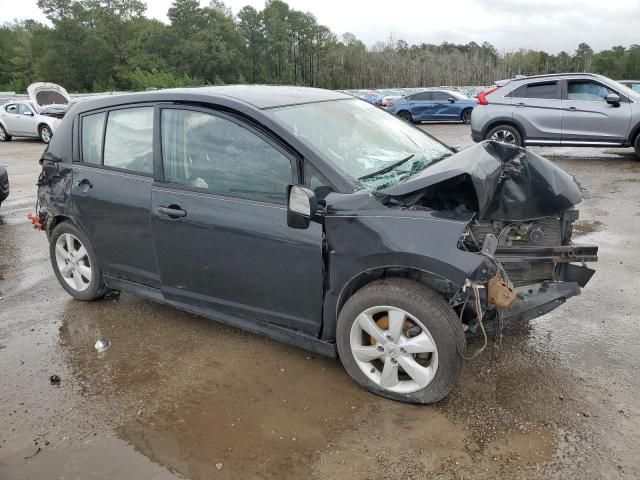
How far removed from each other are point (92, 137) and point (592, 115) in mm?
9608

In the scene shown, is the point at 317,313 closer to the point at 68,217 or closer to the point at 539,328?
the point at 539,328

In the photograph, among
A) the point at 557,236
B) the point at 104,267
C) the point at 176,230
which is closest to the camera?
the point at 557,236

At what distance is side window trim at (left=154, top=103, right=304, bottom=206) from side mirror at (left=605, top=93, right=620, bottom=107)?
9.34 meters

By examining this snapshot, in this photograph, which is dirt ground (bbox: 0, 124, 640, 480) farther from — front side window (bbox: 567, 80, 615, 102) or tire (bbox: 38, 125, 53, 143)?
tire (bbox: 38, 125, 53, 143)

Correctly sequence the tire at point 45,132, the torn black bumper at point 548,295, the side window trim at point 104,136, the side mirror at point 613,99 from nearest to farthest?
the torn black bumper at point 548,295 < the side window trim at point 104,136 < the side mirror at point 613,99 < the tire at point 45,132

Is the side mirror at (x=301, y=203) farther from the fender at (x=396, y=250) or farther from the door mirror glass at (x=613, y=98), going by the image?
the door mirror glass at (x=613, y=98)

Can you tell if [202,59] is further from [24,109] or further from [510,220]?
[510,220]

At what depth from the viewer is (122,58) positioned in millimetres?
60156

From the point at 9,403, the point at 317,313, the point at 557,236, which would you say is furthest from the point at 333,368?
the point at 9,403

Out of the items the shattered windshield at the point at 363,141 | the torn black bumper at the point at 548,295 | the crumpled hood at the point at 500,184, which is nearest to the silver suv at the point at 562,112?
the shattered windshield at the point at 363,141

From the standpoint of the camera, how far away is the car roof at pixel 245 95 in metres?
3.56

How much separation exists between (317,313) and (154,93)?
1.99 meters

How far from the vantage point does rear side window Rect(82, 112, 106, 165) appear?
13.8ft

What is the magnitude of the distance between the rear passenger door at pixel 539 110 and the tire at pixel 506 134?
0.18 m
